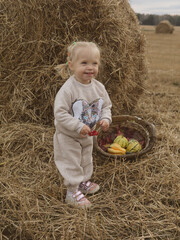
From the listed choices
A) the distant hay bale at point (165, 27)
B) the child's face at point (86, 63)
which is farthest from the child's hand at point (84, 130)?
the distant hay bale at point (165, 27)

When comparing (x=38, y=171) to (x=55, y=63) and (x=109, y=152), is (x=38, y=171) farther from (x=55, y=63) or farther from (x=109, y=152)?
(x=55, y=63)

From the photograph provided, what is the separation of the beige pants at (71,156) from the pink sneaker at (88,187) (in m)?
0.17

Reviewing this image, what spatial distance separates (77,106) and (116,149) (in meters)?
1.01

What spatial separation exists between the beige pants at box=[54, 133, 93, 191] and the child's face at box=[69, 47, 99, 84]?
537 mm

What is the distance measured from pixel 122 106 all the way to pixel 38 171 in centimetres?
173

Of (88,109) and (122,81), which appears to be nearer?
(88,109)

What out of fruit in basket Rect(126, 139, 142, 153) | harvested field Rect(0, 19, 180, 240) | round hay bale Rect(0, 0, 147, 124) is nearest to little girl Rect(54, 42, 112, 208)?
harvested field Rect(0, 19, 180, 240)

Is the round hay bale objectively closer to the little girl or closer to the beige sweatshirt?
the little girl

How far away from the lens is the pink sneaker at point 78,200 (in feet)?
7.86

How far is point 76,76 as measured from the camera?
7.66 ft

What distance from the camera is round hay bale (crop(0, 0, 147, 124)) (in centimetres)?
331

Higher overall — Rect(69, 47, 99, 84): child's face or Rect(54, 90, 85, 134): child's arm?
Rect(69, 47, 99, 84): child's face

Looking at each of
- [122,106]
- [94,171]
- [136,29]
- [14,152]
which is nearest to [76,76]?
[94,171]

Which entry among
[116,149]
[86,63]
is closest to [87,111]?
[86,63]
